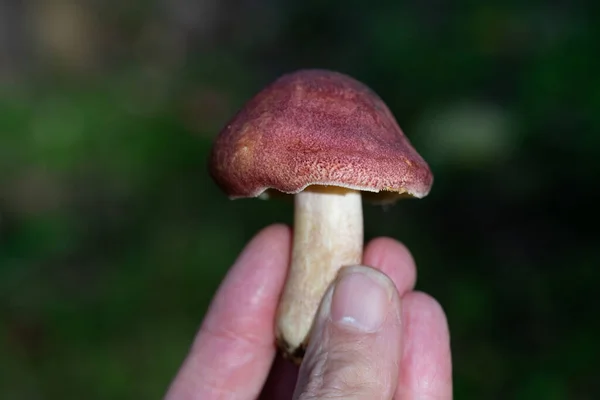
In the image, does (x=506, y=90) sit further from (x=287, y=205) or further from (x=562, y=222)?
(x=287, y=205)

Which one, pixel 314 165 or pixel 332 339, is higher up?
pixel 314 165

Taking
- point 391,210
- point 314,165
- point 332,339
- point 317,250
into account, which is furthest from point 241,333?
point 391,210

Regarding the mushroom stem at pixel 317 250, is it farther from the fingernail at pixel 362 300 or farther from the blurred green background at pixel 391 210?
the blurred green background at pixel 391 210

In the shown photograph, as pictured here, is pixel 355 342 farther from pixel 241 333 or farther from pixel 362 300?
pixel 241 333

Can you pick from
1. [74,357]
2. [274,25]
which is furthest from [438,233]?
[274,25]

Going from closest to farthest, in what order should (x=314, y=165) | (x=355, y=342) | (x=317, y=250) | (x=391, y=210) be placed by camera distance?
(x=314, y=165)
(x=355, y=342)
(x=317, y=250)
(x=391, y=210)

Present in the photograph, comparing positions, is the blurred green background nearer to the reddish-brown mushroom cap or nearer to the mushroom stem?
the mushroom stem

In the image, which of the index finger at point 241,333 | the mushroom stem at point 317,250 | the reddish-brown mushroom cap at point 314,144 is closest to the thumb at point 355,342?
the mushroom stem at point 317,250
